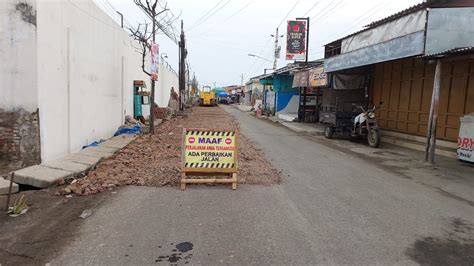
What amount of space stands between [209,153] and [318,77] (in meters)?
14.0

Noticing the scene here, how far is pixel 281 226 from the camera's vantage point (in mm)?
5094

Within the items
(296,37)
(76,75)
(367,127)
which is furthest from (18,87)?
(296,37)

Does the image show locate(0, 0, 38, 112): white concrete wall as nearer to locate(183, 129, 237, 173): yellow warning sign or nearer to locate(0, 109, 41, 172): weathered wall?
locate(0, 109, 41, 172): weathered wall

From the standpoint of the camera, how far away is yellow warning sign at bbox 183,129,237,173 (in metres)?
7.19

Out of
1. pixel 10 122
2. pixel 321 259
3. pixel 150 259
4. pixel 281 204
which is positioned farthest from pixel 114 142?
pixel 321 259

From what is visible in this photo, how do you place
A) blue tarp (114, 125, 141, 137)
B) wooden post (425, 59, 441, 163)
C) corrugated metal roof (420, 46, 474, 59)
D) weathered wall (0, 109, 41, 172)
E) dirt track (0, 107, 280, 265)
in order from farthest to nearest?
blue tarp (114, 125, 141, 137)
wooden post (425, 59, 441, 163)
corrugated metal roof (420, 46, 474, 59)
weathered wall (0, 109, 41, 172)
dirt track (0, 107, 280, 265)

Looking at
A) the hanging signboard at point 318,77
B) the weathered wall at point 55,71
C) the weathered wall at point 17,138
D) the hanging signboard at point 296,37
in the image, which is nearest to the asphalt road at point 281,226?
the weathered wall at point 17,138

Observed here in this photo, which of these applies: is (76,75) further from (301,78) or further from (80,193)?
(301,78)

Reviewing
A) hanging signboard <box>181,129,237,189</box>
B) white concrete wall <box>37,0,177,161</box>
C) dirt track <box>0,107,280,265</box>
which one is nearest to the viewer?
dirt track <box>0,107,280,265</box>

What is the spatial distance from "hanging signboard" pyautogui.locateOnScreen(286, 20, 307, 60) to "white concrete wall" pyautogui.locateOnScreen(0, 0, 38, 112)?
22006 millimetres

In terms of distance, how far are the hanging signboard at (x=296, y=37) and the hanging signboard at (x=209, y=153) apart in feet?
71.1

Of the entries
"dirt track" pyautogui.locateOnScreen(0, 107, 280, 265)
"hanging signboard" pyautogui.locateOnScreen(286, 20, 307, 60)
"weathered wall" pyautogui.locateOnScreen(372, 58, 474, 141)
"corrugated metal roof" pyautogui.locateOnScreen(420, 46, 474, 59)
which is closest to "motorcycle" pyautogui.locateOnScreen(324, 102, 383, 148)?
"weathered wall" pyautogui.locateOnScreen(372, 58, 474, 141)

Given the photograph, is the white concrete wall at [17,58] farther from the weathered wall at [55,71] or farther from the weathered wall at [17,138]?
the weathered wall at [17,138]

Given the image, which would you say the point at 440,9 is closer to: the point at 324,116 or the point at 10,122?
the point at 324,116
